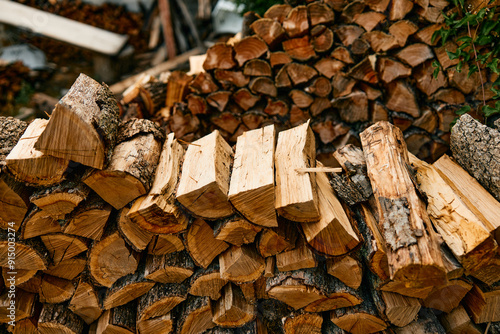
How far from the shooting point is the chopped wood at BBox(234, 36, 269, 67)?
8.56ft

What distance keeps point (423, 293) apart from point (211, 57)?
2.30 metres

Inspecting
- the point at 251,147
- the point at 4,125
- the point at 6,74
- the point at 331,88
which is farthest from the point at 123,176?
the point at 6,74

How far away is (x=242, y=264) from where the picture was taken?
1.59m

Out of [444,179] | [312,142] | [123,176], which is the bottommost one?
[444,179]

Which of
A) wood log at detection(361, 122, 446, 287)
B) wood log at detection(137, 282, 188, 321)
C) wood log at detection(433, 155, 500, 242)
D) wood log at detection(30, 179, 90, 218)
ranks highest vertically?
wood log at detection(30, 179, 90, 218)

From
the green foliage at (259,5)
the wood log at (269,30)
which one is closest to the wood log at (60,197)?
the wood log at (269,30)

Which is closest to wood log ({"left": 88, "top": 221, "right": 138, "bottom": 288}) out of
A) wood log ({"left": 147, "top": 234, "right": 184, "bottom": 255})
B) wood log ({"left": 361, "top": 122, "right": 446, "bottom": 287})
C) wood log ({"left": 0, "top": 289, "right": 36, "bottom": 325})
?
wood log ({"left": 147, "top": 234, "right": 184, "bottom": 255})

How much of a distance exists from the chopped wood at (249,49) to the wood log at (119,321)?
2.00 m

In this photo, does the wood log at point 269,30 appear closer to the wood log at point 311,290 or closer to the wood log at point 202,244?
the wood log at point 202,244

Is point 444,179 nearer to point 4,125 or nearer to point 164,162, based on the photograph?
point 164,162

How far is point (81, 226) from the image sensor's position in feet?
5.13

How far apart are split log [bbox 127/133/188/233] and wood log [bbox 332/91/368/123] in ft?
5.33

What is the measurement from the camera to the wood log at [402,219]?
3.95 ft

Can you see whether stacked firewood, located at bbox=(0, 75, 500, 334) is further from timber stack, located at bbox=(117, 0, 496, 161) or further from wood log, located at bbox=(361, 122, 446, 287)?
timber stack, located at bbox=(117, 0, 496, 161)
